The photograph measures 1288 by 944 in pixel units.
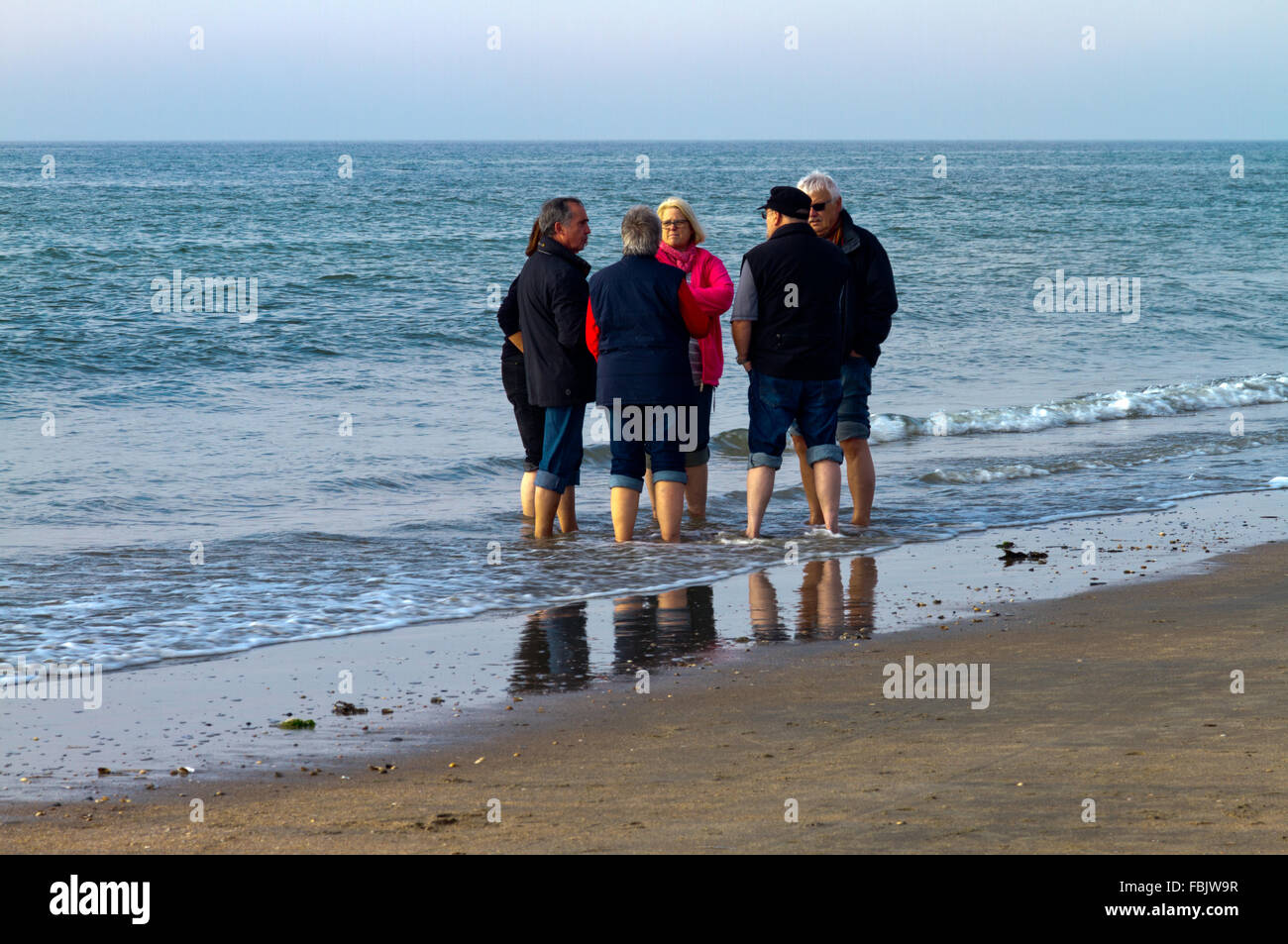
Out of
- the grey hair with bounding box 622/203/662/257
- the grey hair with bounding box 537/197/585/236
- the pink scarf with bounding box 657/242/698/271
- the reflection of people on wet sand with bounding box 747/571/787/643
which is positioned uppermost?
the grey hair with bounding box 537/197/585/236

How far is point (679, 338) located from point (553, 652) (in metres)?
1.96

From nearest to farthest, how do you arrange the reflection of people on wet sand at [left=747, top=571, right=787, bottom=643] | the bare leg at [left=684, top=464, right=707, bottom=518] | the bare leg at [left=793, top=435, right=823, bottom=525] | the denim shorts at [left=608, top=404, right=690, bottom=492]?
the reflection of people on wet sand at [left=747, top=571, right=787, bottom=643] < the denim shorts at [left=608, top=404, right=690, bottom=492] < the bare leg at [left=793, top=435, right=823, bottom=525] < the bare leg at [left=684, top=464, right=707, bottom=518]

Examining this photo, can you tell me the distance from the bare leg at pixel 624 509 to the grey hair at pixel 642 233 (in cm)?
128

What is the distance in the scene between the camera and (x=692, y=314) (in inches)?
246

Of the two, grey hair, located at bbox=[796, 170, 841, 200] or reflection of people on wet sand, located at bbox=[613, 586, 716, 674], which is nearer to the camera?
reflection of people on wet sand, located at bbox=[613, 586, 716, 674]

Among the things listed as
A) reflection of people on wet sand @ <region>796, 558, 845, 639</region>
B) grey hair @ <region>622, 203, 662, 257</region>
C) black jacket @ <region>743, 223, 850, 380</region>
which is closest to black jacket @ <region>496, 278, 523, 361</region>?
grey hair @ <region>622, 203, 662, 257</region>

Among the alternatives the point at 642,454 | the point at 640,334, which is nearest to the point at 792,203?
the point at 640,334

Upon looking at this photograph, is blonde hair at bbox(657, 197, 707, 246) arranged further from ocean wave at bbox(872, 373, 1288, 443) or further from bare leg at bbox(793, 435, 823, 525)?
ocean wave at bbox(872, 373, 1288, 443)

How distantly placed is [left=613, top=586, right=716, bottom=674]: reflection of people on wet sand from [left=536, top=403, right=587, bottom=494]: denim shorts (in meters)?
1.08

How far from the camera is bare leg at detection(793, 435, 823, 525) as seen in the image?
275 inches

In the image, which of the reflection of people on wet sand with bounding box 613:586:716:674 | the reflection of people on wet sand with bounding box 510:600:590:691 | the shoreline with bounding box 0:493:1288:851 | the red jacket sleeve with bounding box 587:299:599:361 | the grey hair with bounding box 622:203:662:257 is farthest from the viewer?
the red jacket sleeve with bounding box 587:299:599:361

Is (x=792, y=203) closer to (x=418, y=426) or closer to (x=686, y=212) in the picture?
(x=686, y=212)

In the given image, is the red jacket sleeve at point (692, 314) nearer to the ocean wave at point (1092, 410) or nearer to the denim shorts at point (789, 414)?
the denim shorts at point (789, 414)

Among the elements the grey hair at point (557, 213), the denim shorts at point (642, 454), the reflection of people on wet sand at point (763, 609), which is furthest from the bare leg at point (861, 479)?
the grey hair at point (557, 213)
